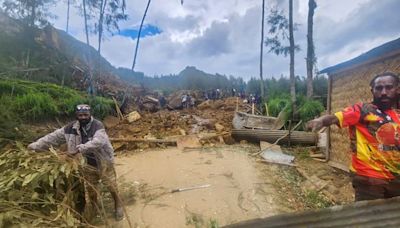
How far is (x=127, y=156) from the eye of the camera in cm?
916

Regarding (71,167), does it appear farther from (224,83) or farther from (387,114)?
(224,83)

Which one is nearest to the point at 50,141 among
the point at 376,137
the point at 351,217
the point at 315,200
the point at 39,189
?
the point at 39,189

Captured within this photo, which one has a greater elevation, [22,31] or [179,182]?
[22,31]

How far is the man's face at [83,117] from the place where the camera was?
4.06 metres

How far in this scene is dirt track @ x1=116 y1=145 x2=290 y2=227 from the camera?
15.7ft

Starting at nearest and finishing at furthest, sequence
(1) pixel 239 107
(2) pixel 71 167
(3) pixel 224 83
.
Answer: (2) pixel 71 167 → (1) pixel 239 107 → (3) pixel 224 83

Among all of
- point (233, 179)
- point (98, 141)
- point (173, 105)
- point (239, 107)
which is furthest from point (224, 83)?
point (98, 141)

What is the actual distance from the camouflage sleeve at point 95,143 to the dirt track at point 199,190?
1218mm

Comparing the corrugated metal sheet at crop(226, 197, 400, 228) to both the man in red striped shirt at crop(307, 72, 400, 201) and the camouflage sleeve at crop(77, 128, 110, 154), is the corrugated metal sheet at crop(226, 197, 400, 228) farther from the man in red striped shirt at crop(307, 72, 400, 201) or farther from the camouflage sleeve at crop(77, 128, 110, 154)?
the camouflage sleeve at crop(77, 128, 110, 154)

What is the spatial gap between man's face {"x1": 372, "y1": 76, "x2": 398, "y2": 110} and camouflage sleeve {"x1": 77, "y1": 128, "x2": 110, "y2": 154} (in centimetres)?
280

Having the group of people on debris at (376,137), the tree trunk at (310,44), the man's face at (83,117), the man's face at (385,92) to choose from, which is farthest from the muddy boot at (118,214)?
the tree trunk at (310,44)

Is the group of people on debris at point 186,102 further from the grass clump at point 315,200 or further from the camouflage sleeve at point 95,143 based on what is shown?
the camouflage sleeve at point 95,143

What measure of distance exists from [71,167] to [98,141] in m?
0.72

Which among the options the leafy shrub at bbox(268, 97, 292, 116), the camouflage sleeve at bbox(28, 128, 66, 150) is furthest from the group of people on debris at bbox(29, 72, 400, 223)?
the leafy shrub at bbox(268, 97, 292, 116)
